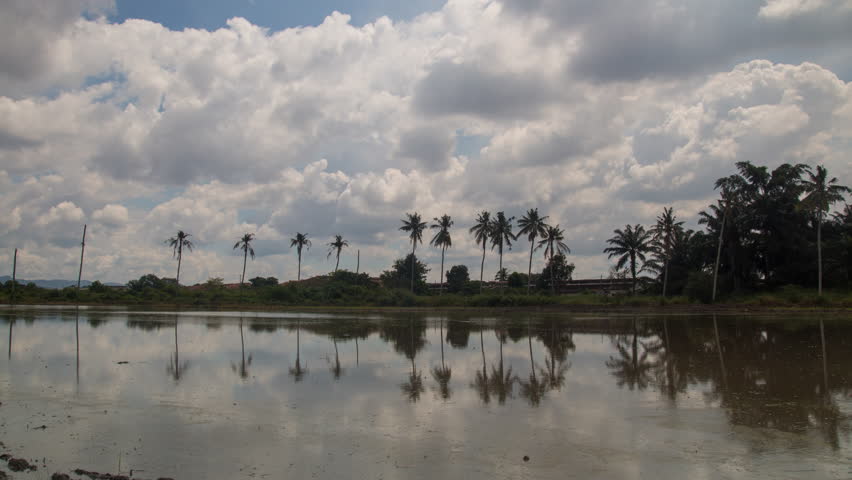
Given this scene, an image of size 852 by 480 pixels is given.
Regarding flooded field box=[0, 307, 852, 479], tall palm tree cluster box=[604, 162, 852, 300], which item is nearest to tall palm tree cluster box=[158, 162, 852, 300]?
tall palm tree cluster box=[604, 162, 852, 300]

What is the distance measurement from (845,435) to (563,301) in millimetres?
61328

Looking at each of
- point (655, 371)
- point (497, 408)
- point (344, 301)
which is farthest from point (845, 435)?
point (344, 301)

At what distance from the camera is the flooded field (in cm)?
845

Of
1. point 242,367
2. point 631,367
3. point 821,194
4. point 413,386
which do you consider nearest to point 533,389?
point 413,386

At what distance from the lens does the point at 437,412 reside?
11898 mm

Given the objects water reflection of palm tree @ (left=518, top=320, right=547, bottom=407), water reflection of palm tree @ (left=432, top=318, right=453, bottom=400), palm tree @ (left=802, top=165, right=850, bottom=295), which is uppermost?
palm tree @ (left=802, top=165, right=850, bottom=295)

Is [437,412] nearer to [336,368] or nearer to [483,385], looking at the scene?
[483,385]

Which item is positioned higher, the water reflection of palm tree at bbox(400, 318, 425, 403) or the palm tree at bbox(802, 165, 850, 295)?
the palm tree at bbox(802, 165, 850, 295)

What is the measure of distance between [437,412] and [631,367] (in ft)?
30.1

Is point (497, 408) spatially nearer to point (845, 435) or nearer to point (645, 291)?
point (845, 435)

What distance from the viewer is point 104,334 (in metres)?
31.4

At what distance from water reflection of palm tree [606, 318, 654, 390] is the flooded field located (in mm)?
74

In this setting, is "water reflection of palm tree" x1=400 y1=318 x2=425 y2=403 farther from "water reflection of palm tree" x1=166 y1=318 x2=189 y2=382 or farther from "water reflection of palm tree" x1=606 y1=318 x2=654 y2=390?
"water reflection of palm tree" x1=166 y1=318 x2=189 y2=382

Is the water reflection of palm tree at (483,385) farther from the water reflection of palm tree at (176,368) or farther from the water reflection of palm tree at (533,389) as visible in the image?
the water reflection of palm tree at (176,368)
